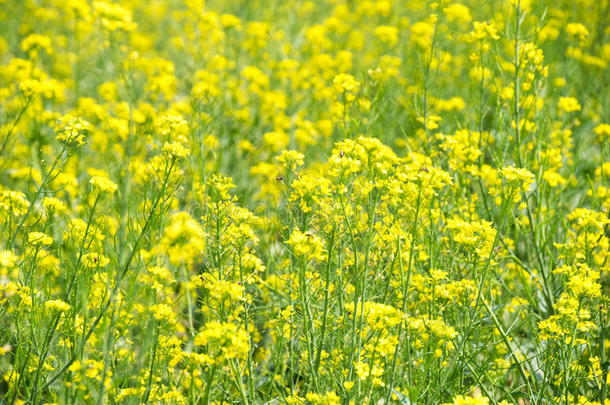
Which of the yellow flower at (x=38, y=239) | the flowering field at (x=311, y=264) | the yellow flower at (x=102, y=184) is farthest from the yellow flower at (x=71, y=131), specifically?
the yellow flower at (x=38, y=239)

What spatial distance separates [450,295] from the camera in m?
2.26

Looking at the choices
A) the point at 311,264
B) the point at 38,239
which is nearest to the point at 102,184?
the point at 38,239

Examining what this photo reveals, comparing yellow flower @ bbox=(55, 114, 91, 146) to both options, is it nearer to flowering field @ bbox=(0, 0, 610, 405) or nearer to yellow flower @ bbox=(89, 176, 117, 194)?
flowering field @ bbox=(0, 0, 610, 405)

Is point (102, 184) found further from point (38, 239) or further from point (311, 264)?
point (311, 264)

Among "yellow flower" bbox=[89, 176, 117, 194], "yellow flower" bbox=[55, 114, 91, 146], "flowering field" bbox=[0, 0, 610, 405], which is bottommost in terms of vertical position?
"flowering field" bbox=[0, 0, 610, 405]

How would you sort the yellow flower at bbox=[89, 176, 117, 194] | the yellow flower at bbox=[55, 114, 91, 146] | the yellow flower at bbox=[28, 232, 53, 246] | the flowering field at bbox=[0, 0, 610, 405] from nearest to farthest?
the flowering field at bbox=[0, 0, 610, 405], the yellow flower at bbox=[89, 176, 117, 194], the yellow flower at bbox=[28, 232, 53, 246], the yellow flower at bbox=[55, 114, 91, 146]

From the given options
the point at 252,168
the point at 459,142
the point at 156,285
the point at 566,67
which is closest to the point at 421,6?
the point at 566,67

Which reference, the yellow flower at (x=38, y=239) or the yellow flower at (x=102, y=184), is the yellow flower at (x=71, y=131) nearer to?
the yellow flower at (x=102, y=184)

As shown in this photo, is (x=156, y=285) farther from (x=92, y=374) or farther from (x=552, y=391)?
(x=552, y=391)

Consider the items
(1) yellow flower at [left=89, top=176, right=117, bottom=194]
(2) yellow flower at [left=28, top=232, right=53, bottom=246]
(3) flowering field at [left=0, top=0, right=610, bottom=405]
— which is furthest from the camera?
(2) yellow flower at [left=28, top=232, right=53, bottom=246]

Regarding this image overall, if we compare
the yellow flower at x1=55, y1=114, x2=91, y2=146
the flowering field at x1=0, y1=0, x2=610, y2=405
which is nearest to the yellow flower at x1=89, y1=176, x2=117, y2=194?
the flowering field at x1=0, y1=0, x2=610, y2=405

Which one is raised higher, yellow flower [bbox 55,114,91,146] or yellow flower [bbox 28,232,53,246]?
yellow flower [bbox 55,114,91,146]

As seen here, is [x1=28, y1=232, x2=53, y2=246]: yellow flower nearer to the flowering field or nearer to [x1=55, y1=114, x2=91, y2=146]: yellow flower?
the flowering field

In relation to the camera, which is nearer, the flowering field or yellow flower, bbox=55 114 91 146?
the flowering field
